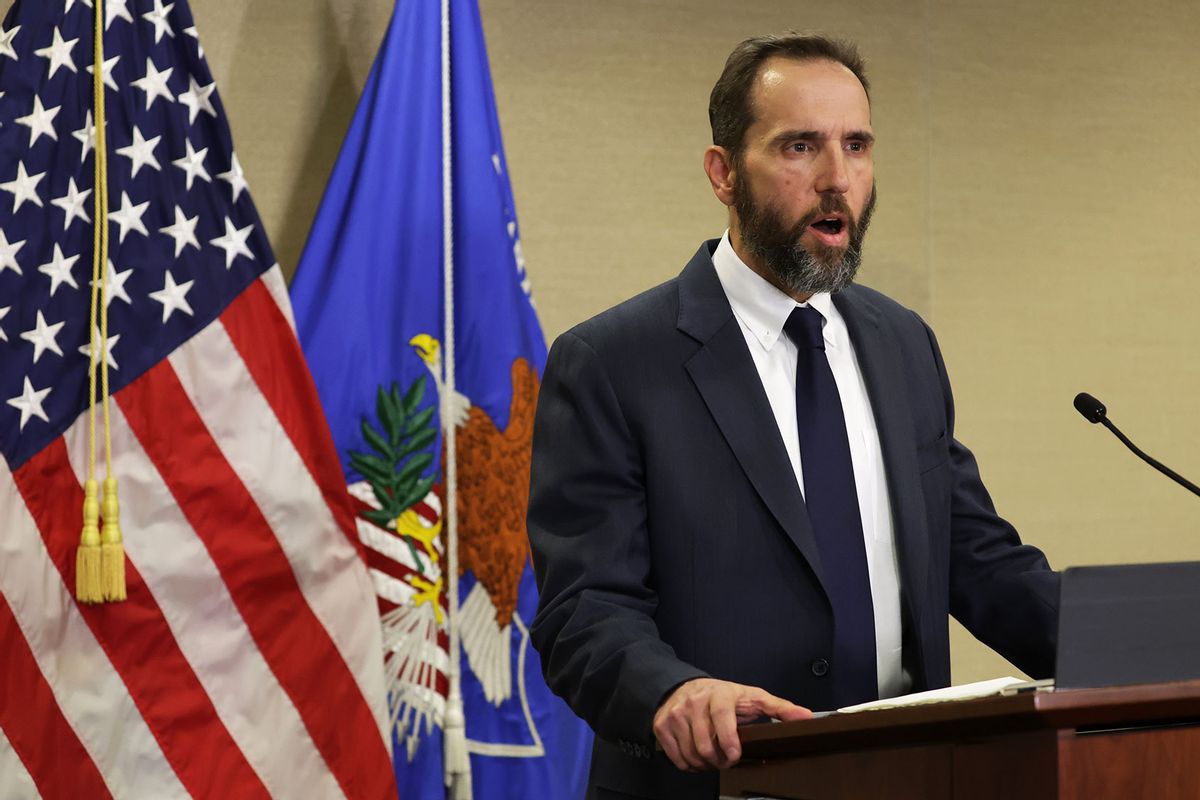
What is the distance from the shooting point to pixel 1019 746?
3.50 ft

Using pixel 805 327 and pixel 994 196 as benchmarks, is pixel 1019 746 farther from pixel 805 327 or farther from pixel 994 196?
pixel 994 196

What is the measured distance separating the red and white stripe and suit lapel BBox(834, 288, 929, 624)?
1243 millimetres

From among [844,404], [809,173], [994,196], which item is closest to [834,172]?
[809,173]

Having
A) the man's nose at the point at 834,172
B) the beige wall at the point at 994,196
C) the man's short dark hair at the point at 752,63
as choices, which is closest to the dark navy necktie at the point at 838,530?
the man's nose at the point at 834,172

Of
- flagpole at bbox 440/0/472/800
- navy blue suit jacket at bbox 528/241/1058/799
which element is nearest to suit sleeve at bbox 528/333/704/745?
navy blue suit jacket at bbox 528/241/1058/799

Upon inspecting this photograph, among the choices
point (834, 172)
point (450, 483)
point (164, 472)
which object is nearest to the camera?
point (834, 172)

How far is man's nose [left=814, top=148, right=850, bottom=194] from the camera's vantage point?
172 cm

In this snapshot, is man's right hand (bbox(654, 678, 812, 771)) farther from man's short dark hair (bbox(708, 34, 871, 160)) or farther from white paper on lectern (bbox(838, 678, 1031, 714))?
man's short dark hair (bbox(708, 34, 871, 160))

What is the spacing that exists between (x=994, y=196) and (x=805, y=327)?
2154 millimetres

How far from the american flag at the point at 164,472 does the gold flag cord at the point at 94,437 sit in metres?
0.03

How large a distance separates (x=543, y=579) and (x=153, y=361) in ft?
4.17

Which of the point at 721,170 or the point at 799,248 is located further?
the point at 721,170

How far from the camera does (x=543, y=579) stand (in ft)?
5.48

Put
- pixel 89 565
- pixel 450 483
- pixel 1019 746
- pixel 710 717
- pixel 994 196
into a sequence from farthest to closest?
pixel 994 196 < pixel 450 483 < pixel 89 565 < pixel 710 717 < pixel 1019 746
